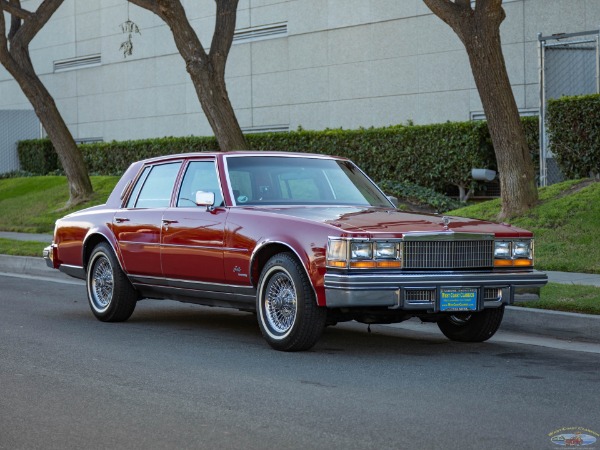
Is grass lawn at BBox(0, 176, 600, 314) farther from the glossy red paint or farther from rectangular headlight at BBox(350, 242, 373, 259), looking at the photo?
rectangular headlight at BBox(350, 242, 373, 259)

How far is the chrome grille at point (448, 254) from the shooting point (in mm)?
9000

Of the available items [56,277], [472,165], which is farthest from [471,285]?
[472,165]

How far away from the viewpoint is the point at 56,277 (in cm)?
1738

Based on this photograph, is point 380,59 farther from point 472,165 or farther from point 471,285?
point 471,285

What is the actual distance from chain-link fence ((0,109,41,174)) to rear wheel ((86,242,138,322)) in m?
27.4

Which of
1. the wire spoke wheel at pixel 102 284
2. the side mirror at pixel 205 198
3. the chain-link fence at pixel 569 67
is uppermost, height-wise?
the chain-link fence at pixel 569 67

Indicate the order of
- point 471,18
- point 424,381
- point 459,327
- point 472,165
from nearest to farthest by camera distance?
point 424,381 < point 459,327 < point 471,18 < point 472,165

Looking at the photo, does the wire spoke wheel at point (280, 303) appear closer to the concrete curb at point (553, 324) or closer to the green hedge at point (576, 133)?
the concrete curb at point (553, 324)

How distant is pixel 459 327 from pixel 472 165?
12.6 meters

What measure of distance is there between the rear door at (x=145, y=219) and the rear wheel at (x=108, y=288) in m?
0.18

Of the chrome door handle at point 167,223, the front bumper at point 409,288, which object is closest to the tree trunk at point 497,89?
the chrome door handle at point 167,223

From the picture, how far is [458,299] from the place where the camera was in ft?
29.6

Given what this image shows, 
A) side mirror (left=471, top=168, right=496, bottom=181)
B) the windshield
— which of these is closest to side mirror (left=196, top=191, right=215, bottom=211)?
the windshield

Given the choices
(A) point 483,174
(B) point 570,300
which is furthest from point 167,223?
(A) point 483,174
